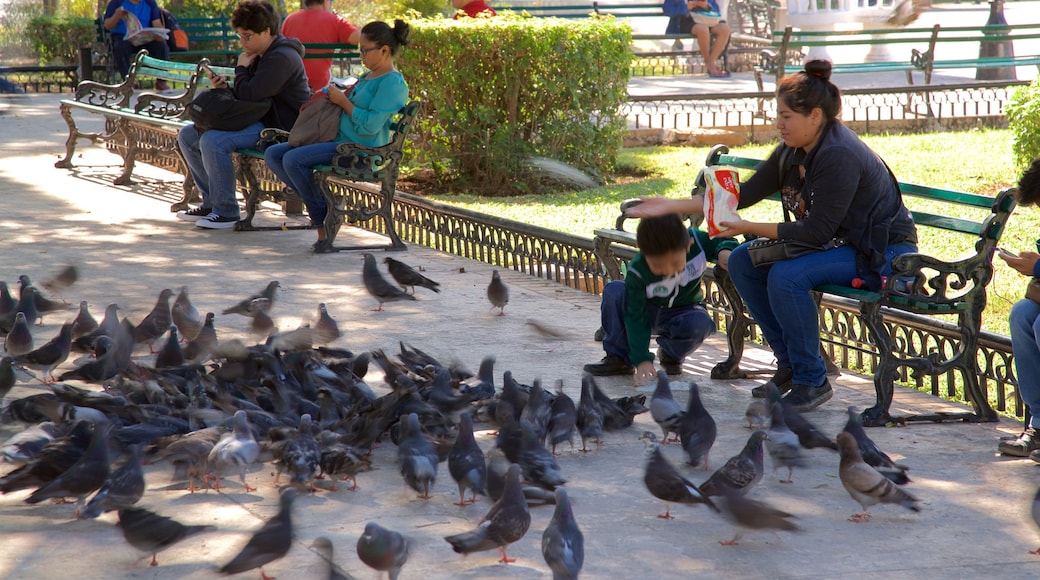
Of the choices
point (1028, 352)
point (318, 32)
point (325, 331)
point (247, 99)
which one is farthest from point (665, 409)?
point (318, 32)

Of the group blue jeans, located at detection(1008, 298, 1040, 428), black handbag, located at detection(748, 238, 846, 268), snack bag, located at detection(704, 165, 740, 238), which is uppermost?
snack bag, located at detection(704, 165, 740, 238)

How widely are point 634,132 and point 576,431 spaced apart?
1180cm

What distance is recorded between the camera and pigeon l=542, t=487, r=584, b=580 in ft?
11.6

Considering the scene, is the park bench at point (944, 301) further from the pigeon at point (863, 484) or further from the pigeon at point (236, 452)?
the pigeon at point (236, 452)

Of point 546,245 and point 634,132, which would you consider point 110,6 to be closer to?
point 634,132

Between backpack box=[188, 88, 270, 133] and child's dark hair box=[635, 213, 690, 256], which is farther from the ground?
backpack box=[188, 88, 270, 133]

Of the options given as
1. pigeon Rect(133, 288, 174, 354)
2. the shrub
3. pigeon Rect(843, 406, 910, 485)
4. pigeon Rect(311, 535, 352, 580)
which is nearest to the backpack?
the shrub

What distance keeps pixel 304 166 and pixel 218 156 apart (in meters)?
1.05

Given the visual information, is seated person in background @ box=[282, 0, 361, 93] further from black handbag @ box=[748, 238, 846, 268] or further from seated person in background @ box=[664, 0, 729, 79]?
seated person in background @ box=[664, 0, 729, 79]

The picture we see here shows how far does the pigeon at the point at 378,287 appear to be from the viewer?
7.38 m

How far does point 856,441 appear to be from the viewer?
4.48 meters

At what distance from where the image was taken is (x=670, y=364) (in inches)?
245

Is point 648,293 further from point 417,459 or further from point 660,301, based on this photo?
point 417,459

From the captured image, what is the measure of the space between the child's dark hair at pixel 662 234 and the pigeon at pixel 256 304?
7.67 ft
